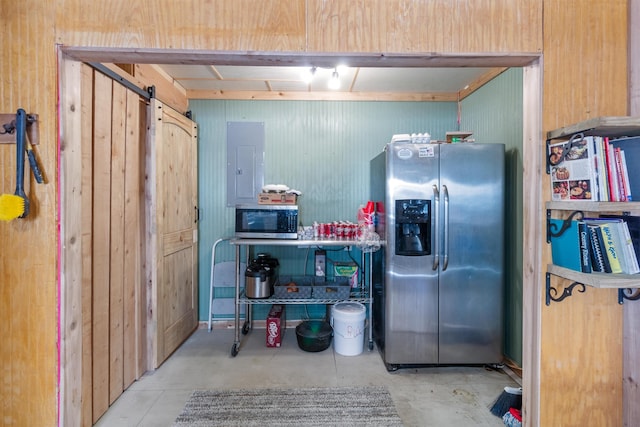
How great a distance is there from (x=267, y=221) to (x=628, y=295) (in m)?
2.31

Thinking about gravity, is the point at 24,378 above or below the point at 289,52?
below

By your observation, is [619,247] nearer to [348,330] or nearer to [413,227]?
[413,227]

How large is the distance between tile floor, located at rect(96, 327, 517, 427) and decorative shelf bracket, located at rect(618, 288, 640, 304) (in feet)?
3.65

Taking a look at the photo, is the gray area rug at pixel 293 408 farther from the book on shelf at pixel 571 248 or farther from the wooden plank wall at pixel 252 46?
the book on shelf at pixel 571 248

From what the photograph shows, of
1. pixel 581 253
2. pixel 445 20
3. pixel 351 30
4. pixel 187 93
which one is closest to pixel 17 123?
pixel 351 30

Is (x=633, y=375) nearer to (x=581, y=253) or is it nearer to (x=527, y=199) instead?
(x=581, y=253)

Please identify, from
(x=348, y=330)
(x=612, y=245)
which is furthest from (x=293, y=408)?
(x=612, y=245)

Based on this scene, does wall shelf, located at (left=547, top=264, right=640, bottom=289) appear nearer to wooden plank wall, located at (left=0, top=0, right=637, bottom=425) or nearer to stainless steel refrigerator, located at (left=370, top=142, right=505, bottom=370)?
wooden plank wall, located at (left=0, top=0, right=637, bottom=425)

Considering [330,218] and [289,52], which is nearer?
[289,52]

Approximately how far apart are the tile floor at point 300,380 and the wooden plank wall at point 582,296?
29.9 inches

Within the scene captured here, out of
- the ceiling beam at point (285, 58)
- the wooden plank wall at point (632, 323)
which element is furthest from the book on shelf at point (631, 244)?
the ceiling beam at point (285, 58)

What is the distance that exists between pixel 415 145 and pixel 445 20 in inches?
45.4

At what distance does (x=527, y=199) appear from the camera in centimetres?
137

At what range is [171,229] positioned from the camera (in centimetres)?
262
